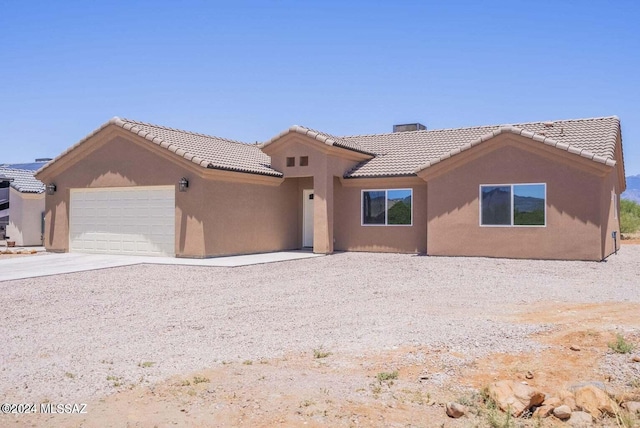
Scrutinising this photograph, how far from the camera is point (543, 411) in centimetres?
515

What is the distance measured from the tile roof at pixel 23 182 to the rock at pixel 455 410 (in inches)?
968

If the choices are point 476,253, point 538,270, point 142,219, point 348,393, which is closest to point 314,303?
point 348,393

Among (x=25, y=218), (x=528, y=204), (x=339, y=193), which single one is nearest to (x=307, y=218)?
(x=339, y=193)

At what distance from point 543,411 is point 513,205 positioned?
12.8 m

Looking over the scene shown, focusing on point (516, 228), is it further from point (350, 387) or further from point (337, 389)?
point (337, 389)

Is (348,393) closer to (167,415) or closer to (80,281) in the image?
(167,415)

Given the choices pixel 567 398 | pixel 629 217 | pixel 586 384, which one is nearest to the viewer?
pixel 567 398

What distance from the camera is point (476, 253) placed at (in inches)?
696

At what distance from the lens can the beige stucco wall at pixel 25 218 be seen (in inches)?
1000

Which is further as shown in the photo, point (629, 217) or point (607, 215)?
point (629, 217)

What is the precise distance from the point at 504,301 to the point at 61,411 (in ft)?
25.6

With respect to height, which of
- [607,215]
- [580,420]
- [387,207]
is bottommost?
[580,420]

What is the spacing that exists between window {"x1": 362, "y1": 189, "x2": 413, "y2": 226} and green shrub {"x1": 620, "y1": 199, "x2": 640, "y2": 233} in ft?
68.2

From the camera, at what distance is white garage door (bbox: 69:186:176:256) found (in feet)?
60.3
